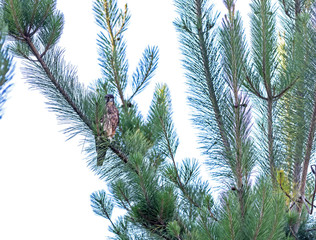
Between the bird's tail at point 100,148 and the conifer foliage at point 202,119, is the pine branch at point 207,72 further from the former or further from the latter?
the bird's tail at point 100,148

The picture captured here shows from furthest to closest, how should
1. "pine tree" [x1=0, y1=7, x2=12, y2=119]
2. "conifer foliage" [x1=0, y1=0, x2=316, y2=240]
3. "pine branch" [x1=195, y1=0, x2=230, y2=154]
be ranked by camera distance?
1. "pine branch" [x1=195, y1=0, x2=230, y2=154]
2. "conifer foliage" [x1=0, y1=0, x2=316, y2=240]
3. "pine tree" [x1=0, y1=7, x2=12, y2=119]

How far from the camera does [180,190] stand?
3.22 m

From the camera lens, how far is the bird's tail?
278cm

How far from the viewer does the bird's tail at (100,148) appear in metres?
2.78

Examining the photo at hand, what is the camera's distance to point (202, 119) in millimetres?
3129

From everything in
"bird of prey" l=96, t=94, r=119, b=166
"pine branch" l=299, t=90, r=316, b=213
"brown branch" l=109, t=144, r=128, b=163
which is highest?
"bird of prey" l=96, t=94, r=119, b=166

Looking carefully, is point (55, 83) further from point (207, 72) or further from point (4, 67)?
point (4, 67)

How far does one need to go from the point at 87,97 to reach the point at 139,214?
723mm

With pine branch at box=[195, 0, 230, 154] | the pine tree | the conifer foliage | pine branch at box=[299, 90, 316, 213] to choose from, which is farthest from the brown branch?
the pine tree

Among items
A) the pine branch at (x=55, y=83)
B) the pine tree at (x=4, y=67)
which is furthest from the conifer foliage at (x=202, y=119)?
the pine tree at (x=4, y=67)

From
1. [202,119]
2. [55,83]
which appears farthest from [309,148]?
[55,83]

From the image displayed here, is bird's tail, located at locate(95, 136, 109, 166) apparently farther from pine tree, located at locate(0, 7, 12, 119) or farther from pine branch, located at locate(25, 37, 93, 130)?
pine tree, located at locate(0, 7, 12, 119)

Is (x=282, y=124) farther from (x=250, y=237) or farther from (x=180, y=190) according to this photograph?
(x=250, y=237)

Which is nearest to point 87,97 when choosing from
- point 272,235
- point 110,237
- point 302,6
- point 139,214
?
point 139,214
